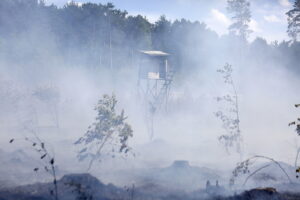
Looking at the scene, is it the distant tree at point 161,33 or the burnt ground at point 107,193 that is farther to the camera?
the distant tree at point 161,33

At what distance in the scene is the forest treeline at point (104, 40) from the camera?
3972 centimetres

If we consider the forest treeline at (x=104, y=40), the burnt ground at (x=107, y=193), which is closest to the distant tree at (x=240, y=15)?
the forest treeline at (x=104, y=40)

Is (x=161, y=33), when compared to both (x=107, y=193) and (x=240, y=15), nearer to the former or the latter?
(x=240, y=15)

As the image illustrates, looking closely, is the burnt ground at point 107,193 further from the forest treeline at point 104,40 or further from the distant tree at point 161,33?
the distant tree at point 161,33

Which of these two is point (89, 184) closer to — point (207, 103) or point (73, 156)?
point (73, 156)

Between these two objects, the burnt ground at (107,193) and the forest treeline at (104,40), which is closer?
the burnt ground at (107,193)

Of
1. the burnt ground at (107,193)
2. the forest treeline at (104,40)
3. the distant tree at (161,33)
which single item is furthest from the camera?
the distant tree at (161,33)

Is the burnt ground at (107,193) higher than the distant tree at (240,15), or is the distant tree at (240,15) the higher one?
the distant tree at (240,15)

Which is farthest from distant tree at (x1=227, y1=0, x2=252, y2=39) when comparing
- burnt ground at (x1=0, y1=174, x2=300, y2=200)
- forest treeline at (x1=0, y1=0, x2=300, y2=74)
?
burnt ground at (x1=0, y1=174, x2=300, y2=200)

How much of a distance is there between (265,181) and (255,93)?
34.0 meters

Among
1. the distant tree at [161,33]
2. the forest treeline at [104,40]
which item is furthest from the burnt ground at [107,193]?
the distant tree at [161,33]

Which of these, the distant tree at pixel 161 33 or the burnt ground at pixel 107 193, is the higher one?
the distant tree at pixel 161 33

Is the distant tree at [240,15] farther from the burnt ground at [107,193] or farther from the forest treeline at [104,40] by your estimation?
the burnt ground at [107,193]

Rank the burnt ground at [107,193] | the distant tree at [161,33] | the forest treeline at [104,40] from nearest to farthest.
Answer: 1. the burnt ground at [107,193]
2. the forest treeline at [104,40]
3. the distant tree at [161,33]
